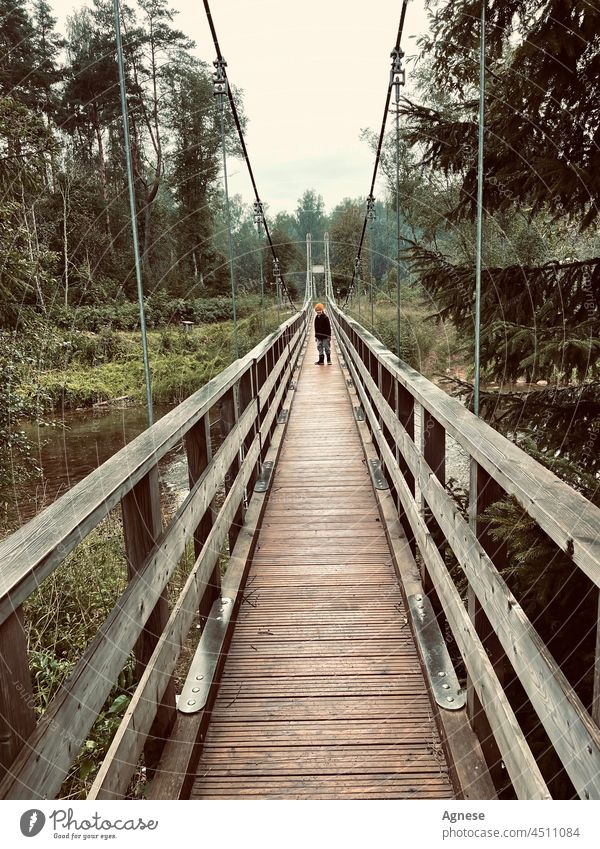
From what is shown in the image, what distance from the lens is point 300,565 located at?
10.0 feet

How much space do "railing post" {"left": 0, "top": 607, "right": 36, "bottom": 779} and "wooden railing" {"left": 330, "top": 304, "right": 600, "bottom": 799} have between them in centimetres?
79

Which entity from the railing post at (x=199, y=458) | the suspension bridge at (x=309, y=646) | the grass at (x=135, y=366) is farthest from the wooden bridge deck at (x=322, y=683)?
the grass at (x=135, y=366)

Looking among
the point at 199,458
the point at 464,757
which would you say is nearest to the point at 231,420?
the point at 199,458

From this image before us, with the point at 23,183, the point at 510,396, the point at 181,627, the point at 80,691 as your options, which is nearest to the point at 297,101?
the point at 23,183

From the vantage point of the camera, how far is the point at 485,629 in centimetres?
164

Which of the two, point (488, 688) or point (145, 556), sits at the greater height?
point (145, 556)

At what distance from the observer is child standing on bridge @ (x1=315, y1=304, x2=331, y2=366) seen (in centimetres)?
1074

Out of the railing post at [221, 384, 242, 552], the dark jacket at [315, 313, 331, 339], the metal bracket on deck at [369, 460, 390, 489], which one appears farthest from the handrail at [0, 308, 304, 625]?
the dark jacket at [315, 313, 331, 339]

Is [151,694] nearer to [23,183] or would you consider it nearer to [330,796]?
[330,796]

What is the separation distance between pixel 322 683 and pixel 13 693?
4.42 ft

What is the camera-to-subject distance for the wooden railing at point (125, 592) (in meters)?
0.91

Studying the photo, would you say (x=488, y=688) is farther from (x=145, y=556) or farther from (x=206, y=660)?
(x=206, y=660)

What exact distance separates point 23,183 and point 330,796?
4660mm

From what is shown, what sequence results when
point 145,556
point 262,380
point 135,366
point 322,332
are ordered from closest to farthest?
point 145,556, point 262,380, point 322,332, point 135,366
